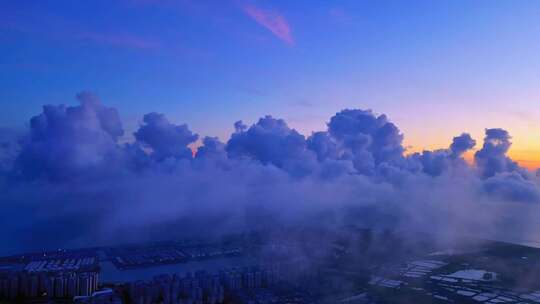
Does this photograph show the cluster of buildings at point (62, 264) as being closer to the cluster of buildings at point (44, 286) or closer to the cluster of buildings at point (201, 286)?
the cluster of buildings at point (44, 286)

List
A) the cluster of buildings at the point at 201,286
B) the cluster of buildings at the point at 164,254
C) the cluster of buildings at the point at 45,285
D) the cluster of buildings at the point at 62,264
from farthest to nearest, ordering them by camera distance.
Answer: the cluster of buildings at the point at 164,254 < the cluster of buildings at the point at 62,264 < the cluster of buildings at the point at 45,285 < the cluster of buildings at the point at 201,286

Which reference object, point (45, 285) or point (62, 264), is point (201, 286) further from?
point (62, 264)

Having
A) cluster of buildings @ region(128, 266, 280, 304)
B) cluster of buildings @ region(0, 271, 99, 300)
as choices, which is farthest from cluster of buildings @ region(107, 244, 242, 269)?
cluster of buildings @ region(128, 266, 280, 304)

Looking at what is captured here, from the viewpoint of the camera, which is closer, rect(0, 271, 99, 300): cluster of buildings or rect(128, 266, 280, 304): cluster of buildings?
rect(128, 266, 280, 304): cluster of buildings

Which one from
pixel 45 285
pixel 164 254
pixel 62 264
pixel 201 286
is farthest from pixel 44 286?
pixel 164 254

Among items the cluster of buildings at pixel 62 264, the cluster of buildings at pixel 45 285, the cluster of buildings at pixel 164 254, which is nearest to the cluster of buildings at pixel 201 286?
the cluster of buildings at pixel 45 285

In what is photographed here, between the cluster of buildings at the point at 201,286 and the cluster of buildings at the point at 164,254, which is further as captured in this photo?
the cluster of buildings at the point at 164,254

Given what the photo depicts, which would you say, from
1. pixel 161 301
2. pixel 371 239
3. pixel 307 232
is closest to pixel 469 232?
pixel 371 239

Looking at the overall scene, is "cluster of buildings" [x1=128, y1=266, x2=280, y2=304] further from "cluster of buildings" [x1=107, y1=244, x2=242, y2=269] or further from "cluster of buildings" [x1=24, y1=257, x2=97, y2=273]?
"cluster of buildings" [x1=24, y1=257, x2=97, y2=273]
